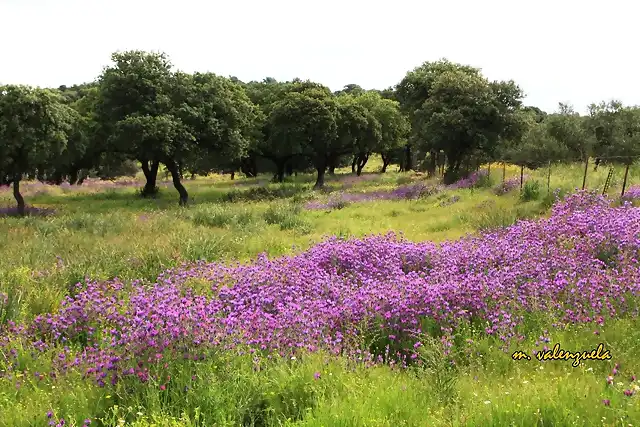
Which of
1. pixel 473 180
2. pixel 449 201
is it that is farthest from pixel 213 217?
pixel 473 180

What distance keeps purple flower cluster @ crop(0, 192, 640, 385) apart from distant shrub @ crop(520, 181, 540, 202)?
804 centimetres

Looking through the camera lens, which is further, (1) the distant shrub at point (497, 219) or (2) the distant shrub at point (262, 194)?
(2) the distant shrub at point (262, 194)

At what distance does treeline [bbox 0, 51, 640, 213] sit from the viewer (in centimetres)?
2409

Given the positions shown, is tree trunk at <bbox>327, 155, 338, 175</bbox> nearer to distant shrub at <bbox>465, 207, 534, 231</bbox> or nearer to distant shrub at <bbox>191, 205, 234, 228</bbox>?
distant shrub at <bbox>191, 205, 234, 228</bbox>

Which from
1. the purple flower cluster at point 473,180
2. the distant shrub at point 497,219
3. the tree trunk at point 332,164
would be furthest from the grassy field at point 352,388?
the tree trunk at point 332,164

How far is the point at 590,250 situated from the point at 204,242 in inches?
327

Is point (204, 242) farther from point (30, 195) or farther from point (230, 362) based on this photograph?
point (30, 195)

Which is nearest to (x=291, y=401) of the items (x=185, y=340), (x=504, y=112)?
(x=185, y=340)

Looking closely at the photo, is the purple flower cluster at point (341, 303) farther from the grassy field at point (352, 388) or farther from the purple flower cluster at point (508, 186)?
the purple flower cluster at point (508, 186)

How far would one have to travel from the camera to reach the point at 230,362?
14.1 ft

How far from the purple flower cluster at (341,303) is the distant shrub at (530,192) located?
804cm

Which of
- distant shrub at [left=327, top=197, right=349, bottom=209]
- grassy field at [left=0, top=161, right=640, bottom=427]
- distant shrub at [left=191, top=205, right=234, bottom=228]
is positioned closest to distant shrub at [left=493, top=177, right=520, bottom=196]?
distant shrub at [left=327, top=197, right=349, bottom=209]

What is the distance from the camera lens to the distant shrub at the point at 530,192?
16391 millimetres
